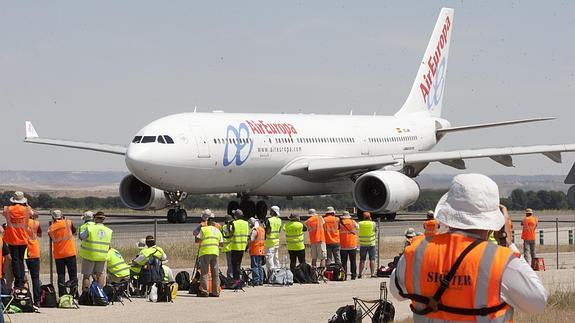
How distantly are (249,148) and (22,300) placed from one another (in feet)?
74.2

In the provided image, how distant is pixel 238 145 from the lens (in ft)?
125

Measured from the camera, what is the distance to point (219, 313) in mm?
16594

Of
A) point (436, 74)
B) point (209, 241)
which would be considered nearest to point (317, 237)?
point (209, 241)

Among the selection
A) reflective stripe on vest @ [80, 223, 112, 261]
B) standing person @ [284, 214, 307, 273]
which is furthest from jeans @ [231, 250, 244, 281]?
reflective stripe on vest @ [80, 223, 112, 261]

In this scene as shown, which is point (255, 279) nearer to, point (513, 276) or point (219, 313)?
point (219, 313)

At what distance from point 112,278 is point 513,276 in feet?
46.7

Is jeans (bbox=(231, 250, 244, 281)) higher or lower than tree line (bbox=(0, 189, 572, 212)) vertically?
lower

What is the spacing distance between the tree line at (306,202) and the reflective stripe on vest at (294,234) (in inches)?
1251

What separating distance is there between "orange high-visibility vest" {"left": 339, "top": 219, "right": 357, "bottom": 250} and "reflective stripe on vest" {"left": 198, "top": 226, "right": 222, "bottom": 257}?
490 cm

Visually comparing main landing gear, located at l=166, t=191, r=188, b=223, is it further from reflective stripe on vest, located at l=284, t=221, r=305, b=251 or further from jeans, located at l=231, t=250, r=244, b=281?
jeans, located at l=231, t=250, r=244, b=281

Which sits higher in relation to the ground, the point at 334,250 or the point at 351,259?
the point at 334,250

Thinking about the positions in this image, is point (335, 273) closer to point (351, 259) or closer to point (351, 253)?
point (351, 259)

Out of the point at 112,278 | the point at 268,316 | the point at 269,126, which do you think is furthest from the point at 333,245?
the point at 269,126

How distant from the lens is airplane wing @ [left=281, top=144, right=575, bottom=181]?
139ft
